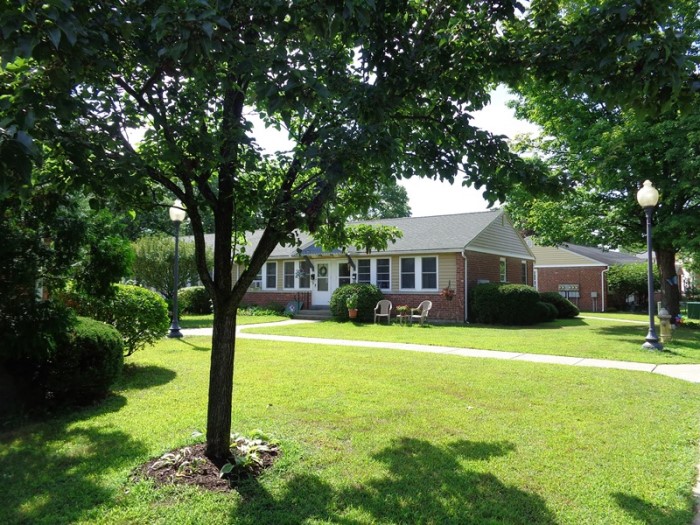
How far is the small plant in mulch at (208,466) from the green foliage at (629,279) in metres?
30.0

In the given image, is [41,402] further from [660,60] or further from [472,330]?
[472,330]

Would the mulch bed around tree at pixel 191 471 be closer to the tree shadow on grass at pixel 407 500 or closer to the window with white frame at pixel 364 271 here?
the tree shadow on grass at pixel 407 500

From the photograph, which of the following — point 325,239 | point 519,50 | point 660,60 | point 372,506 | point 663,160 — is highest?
point 663,160

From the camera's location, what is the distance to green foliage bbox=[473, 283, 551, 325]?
17.9 m

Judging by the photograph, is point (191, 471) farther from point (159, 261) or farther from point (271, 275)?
point (159, 261)

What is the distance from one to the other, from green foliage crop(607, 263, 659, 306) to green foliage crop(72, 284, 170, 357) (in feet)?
92.7

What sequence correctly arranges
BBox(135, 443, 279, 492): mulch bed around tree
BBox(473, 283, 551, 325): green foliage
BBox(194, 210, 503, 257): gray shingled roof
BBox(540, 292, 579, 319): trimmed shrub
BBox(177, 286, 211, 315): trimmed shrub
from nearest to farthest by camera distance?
BBox(135, 443, 279, 492): mulch bed around tree < BBox(473, 283, 551, 325): green foliage < BBox(194, 210, 503, 257): gray shingled roof < BBox(540, 292, 579, 319): trimmed shrub < BBox(177, 286, 211, 315): trimmed shrub

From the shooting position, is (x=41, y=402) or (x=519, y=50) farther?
(x=41, y=402)

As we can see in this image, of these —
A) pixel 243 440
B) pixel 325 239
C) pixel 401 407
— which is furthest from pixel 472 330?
pixel 243 440

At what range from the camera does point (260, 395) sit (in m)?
6.46

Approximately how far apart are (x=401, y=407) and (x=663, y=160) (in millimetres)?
13186

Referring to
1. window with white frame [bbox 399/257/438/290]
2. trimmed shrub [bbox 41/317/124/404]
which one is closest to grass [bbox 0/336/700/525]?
trimmed shrub [bbox 41/317/124/404]

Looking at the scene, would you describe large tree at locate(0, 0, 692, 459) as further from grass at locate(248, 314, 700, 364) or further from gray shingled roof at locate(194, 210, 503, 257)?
gray shingled roof at locate(194, 210, 503, 257)

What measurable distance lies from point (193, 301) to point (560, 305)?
58.1 ft
